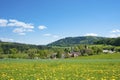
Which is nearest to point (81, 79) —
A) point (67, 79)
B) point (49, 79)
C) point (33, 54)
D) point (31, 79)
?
point (67, 79)

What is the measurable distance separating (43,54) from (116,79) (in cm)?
14114

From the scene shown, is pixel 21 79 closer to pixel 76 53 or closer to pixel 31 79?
pixel 31 79

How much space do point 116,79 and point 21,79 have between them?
5461mm

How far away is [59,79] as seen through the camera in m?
15.8

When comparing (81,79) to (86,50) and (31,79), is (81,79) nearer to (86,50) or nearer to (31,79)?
(31,79)

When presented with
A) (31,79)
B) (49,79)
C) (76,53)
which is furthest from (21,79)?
(76,53)

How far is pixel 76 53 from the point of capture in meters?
159

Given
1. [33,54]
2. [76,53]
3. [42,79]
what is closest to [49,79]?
[42,79]

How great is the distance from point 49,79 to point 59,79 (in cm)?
57

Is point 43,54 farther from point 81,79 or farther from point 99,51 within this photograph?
point 81,79

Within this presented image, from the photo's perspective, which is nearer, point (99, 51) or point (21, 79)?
point (21, 79)

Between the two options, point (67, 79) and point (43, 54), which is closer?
point (67, 79)

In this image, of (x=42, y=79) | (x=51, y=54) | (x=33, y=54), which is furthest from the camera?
(x=51, y=54)

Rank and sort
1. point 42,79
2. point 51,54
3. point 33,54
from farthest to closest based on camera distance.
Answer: point 51,54, point 33,54, point 42,79
